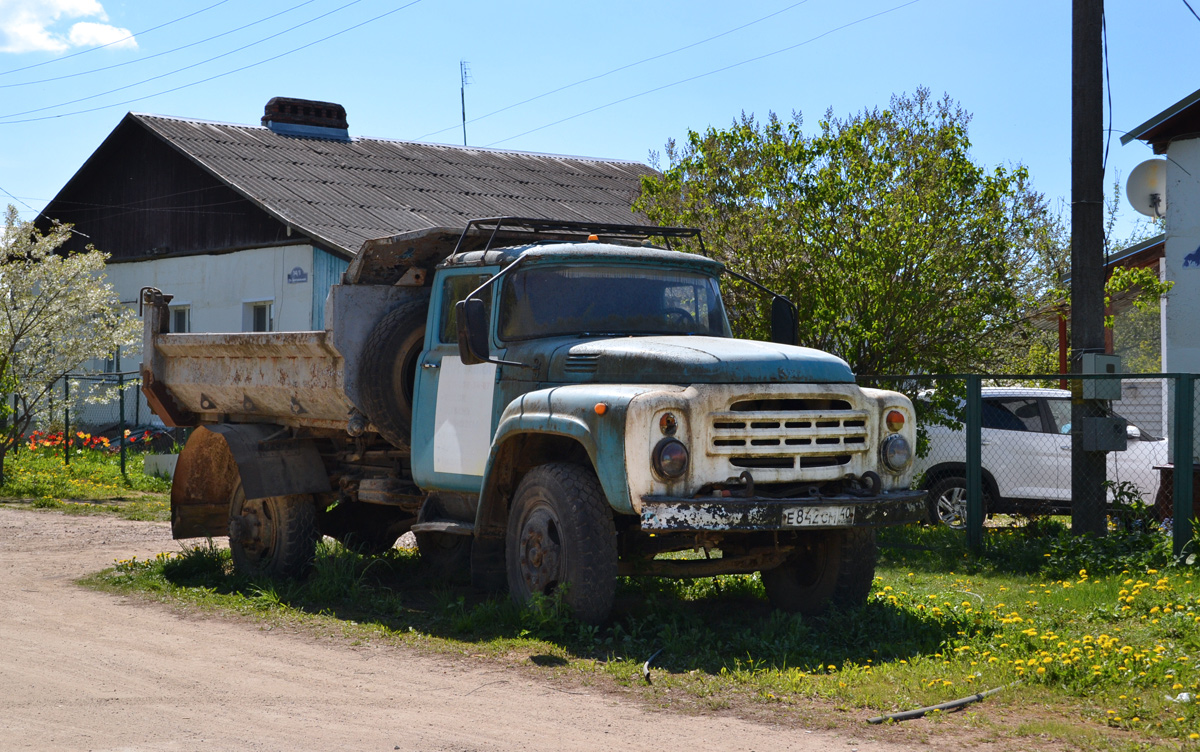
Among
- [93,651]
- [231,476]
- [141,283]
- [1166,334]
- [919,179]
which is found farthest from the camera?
[141,283]

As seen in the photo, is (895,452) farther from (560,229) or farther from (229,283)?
(229,283)

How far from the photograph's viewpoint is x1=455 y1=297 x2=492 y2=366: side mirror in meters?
7.60

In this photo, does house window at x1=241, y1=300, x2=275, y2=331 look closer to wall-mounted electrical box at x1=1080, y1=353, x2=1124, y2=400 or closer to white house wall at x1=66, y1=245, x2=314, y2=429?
white house wall at x1=66, y1=245, x2=314, y2=429

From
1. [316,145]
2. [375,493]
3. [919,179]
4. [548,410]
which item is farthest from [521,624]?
[316,145]

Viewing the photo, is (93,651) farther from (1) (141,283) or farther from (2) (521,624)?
(1) (141,283)

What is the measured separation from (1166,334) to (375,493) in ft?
31.6

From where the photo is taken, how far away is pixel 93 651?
7074 millimetres

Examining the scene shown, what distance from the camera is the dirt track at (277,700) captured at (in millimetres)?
5160

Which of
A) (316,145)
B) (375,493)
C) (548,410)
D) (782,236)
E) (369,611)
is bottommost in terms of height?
(369,611)

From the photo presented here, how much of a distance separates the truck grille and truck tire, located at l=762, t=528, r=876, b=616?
2.26ft

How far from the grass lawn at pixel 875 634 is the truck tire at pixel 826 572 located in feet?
0.67

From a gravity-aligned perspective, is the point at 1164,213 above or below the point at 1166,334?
above

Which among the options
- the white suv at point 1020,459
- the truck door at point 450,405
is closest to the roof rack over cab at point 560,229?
the truck door at point 450,405

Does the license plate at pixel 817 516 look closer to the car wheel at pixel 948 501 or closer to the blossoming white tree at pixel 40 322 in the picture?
the car wheel at pixel 948 501
